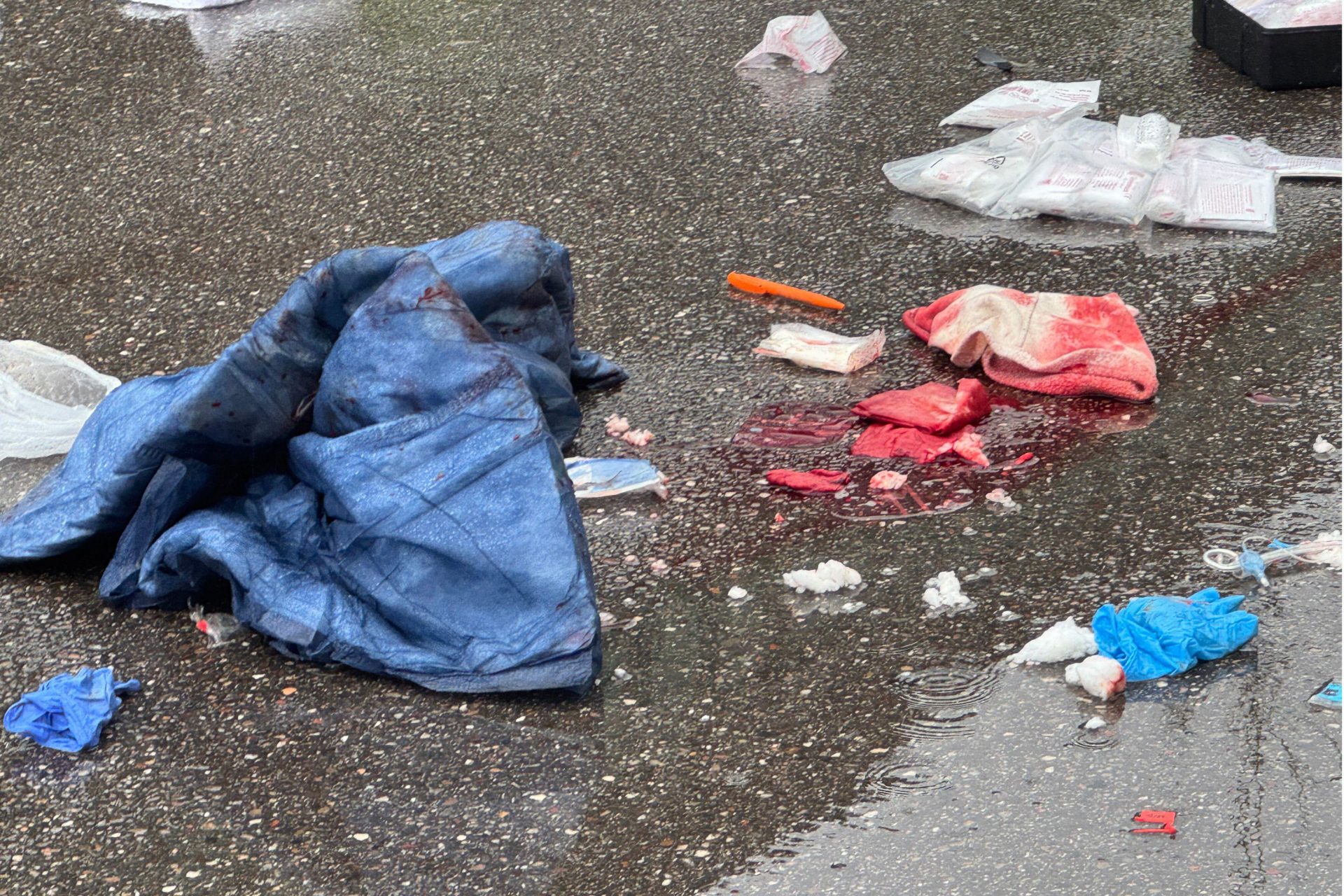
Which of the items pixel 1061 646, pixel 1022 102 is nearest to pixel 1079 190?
pixel 1022 102

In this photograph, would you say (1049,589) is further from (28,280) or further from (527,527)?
(28,280)

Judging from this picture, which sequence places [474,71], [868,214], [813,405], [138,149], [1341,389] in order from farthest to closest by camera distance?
[474,71] → [138,149] → [868,214] → [813,405] → [1341,389]

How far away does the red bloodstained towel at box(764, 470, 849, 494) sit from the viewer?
2.90 metres

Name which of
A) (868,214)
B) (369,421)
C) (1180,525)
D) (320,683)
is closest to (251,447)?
(369,421)

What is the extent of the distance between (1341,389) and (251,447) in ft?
6.75

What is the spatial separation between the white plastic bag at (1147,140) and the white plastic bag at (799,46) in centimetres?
121

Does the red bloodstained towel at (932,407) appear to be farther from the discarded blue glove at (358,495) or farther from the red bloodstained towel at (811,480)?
the discarded blue glove at (358,495)

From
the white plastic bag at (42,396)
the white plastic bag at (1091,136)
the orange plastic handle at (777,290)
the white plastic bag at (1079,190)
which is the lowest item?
the orange plastic handle at (777,290)

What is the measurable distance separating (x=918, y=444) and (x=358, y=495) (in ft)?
3.65

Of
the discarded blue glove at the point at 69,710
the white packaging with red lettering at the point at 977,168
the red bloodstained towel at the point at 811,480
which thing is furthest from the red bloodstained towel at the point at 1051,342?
the discarded blue glove at the point at 69,710

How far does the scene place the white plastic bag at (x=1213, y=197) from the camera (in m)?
3.73

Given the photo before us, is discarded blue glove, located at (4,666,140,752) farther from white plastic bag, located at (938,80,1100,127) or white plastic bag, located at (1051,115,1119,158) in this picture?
white plastic bag, located at (938,80,1100,127)

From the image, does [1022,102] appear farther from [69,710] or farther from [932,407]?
[69,710]

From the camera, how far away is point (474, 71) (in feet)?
17.1
